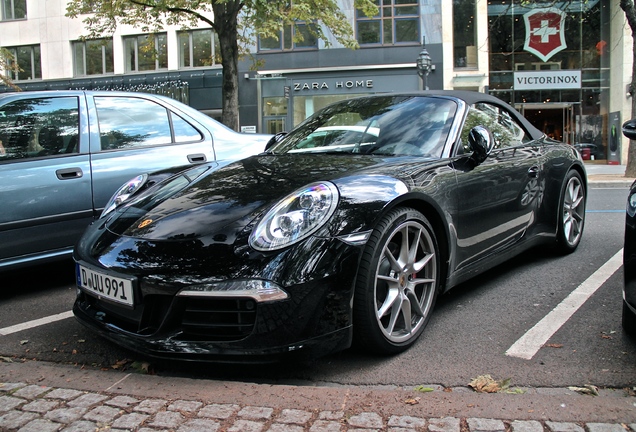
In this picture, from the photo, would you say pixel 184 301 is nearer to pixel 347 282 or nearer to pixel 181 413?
pixel 181 413

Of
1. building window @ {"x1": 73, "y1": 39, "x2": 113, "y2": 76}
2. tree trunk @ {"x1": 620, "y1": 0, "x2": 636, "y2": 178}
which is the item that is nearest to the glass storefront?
→ tree trunk @ {"x1": 620, "y1": 0, "x2": 636, "y2": 178}

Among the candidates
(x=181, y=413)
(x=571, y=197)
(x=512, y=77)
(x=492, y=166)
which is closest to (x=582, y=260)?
(x=571, y=197)

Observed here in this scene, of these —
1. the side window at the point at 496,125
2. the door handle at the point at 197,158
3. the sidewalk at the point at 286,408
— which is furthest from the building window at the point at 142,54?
the sidewalk at the point at 286,408

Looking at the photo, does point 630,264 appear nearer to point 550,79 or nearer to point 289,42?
point 289,42

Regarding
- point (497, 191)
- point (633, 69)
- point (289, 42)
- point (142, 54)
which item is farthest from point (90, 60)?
point (497, 191)

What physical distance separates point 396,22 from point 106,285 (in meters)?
22.5

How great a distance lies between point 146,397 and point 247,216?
870 mm

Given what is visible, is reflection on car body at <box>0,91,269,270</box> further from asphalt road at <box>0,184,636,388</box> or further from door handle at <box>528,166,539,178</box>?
door handle at <box>528,166,539,178</box>

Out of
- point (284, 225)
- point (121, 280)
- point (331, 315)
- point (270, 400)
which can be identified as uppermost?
point (284, 225)

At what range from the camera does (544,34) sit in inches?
929

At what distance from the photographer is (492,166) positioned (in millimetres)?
3570

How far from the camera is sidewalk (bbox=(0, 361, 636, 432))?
2.02m

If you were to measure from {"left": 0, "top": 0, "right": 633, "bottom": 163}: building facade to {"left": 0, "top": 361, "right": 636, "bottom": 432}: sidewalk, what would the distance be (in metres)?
21.5

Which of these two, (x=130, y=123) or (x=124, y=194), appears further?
(x=130, y=123)
